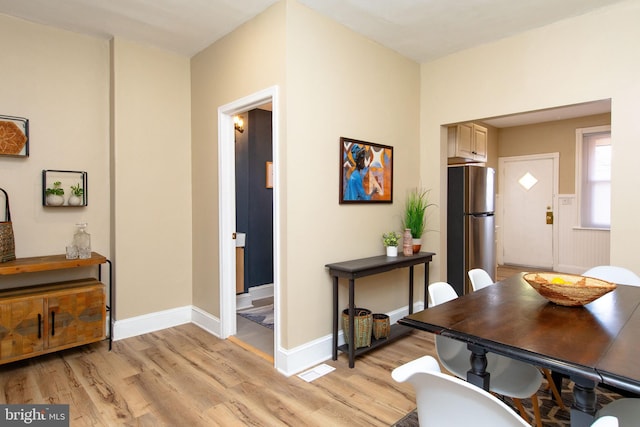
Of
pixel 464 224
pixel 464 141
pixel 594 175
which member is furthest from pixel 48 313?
pixel 594 175

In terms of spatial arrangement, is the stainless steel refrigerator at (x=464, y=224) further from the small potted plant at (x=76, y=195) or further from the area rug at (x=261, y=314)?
the small potted plant at (x=76, y=195)

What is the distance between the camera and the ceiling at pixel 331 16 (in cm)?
271

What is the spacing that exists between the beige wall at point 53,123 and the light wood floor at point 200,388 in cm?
94

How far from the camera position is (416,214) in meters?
3.61

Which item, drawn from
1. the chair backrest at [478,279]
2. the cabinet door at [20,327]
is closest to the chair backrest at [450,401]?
the chair backrest at [478,279]

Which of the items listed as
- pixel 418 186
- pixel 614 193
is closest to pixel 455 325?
pixel 614 193

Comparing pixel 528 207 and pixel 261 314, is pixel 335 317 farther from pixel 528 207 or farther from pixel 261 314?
pixel 528 207

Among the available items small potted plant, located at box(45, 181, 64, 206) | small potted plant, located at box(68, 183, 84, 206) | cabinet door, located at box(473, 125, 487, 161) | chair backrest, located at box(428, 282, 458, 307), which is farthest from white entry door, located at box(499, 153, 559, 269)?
small potted plant, located at box(45, 181, 64, 206)

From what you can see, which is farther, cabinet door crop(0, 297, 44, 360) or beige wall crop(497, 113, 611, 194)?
beige wall crop(497, 113, 611, 194)

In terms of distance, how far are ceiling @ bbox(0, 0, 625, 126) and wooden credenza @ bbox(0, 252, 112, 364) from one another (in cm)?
196

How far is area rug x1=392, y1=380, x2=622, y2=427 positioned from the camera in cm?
203

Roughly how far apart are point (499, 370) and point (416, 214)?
199 centimetres

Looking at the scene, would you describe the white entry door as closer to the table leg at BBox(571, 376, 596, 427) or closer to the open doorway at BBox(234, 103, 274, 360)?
the open doorway at BBox(234, 103, 274, 360)

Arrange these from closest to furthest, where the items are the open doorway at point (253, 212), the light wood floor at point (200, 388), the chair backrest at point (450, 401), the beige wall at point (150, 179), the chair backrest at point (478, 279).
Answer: the chair backrest at point (450, 401) < the light wood floor at point (200, 388) < the chair backrest at point (478, 279) < the beige wall at point (150, 179) < the open doorway at point (253, 212)
